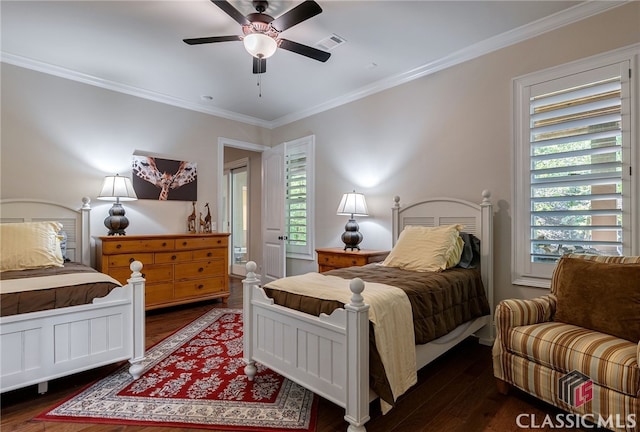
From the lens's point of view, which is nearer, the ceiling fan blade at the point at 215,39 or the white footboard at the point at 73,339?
the white footboard at the point at 73,339

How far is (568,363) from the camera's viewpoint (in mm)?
1729

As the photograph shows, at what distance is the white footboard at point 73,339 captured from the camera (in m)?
1.88

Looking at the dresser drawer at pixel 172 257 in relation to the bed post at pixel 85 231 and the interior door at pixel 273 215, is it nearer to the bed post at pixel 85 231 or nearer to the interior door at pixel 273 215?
the bed post at pixel 85 231

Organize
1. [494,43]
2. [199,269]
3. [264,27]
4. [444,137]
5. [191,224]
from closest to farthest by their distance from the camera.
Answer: [264,27]
[494,43]
[444,137]
[199,269]
[191,224]

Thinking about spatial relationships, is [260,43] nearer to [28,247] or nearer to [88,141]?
[28,247]

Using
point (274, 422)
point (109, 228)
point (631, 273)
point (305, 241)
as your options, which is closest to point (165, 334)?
point (109, 228)

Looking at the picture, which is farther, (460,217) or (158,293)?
(158,293)

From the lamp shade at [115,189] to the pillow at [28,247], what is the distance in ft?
2.52

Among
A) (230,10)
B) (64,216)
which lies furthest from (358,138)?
(64,216)

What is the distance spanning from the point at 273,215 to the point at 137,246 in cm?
206

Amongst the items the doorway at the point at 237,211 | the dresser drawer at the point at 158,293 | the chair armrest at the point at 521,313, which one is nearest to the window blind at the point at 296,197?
the doorway at the point at 237,211

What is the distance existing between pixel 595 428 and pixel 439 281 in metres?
1.09

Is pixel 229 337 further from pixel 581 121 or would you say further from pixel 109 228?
pixel 581 121

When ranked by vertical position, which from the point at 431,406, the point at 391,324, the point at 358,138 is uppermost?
the point at 358,138
